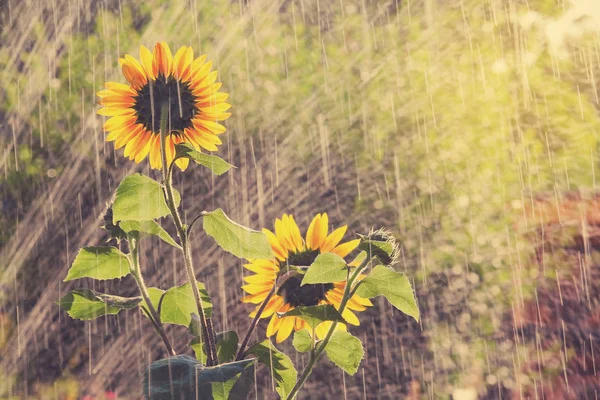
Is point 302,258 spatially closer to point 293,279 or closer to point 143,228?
point 293,279

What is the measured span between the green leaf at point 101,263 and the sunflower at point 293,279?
117mm

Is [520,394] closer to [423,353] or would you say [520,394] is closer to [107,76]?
[423,353]

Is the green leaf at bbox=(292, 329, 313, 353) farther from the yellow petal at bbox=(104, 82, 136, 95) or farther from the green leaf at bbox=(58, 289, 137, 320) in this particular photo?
the yellow petal at bbox=(104, 82, 136, 95)

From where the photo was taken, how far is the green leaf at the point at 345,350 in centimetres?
59

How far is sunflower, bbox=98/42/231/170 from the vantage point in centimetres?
61

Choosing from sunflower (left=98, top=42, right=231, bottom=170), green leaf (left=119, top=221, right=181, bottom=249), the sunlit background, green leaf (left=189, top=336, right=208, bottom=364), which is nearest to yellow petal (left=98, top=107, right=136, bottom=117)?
sunflower (left=98, top=42, right=231, bottom=170)

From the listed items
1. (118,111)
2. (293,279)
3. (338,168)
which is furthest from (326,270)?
(338,168)

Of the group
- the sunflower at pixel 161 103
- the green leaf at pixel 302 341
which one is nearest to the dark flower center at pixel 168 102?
the sunflower at pixel 161 103

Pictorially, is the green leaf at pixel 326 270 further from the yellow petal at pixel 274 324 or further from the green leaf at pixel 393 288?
the yellow petal at pixel 274 324

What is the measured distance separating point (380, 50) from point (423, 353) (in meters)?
1.48

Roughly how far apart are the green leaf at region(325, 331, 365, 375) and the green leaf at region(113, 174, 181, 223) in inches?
7.3

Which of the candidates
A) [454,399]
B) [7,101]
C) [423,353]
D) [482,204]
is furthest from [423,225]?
[7,101]

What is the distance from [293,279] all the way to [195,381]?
0.20 m

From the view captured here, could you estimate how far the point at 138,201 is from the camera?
52 cm
